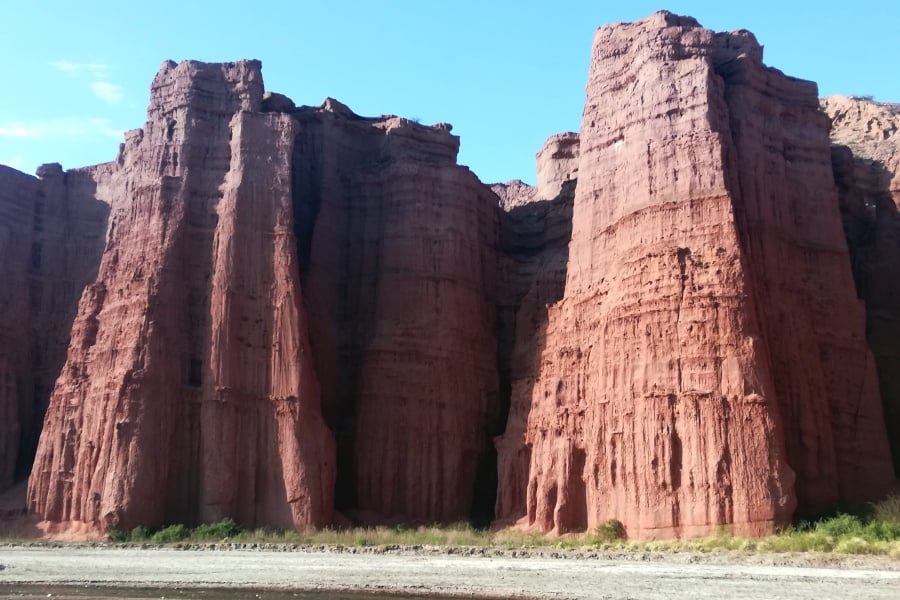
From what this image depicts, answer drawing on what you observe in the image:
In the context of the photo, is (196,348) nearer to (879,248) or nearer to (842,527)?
(842,527)

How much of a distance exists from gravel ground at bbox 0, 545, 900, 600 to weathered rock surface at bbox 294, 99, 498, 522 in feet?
39.7

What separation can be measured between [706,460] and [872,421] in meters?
8.26

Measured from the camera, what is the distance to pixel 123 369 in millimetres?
43812

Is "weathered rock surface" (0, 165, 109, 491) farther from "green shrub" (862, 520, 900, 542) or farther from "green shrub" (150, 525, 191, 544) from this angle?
"green shrub" (862, 520, 900, 542)

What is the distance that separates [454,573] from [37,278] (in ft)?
117

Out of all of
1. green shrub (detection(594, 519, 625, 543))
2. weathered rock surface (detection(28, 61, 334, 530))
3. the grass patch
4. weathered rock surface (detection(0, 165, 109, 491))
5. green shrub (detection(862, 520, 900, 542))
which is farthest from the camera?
weathered rock surface (detection(0, 165, 109, 491))

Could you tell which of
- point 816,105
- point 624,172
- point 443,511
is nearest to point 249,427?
point 443,511

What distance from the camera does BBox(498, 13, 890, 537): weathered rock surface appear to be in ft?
118

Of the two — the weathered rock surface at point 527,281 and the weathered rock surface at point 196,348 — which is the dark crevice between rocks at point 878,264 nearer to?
the weathered rock surface at point 527,281

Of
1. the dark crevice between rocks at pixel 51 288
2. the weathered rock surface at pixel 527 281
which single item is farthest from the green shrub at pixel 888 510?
the dark crevice between rocks at pixel 51 288

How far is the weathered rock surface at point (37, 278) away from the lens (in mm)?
51469

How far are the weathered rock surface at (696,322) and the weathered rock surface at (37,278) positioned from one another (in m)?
23.8

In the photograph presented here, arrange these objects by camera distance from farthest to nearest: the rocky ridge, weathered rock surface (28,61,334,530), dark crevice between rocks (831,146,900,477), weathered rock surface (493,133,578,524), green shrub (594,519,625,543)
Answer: weathered rock surface (493,133,578,524)
dark crevice between rocks (831,146,900,477)
weathered rock surface (28,61,334,530)
the rocky ridge
green shrub (594,519,625,543)

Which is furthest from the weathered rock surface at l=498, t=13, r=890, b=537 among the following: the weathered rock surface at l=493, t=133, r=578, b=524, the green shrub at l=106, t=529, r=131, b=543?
the green shrub at l=106, t=529, r=131, b=543
